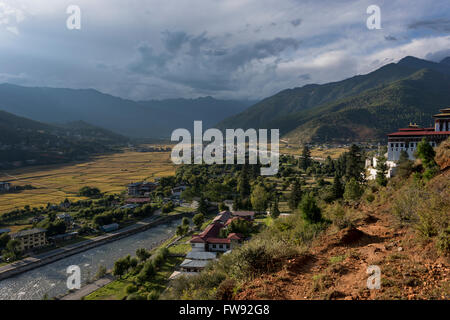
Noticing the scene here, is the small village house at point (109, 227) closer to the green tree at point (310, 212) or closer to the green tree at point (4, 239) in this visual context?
the green tree at point (4, 239)

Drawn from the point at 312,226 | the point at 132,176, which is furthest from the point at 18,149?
the point at 312,226

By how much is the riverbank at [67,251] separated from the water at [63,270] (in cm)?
41

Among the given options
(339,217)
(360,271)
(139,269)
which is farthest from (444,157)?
(139,269)

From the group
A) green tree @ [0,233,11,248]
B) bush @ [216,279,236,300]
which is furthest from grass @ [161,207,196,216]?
bush @ [216,279,236,300]

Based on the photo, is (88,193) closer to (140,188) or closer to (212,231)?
(140,188)

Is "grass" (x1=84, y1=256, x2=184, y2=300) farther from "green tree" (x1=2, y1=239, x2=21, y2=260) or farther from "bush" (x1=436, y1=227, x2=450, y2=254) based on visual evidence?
"bush" (x1=436, y1=227, x2=450, y2=254)

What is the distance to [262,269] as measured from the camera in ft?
20.3

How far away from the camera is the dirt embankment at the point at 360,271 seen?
185 inches

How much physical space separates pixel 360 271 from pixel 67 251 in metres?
26.0

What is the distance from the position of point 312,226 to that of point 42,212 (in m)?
36.7

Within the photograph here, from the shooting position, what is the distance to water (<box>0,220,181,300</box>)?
18219mm

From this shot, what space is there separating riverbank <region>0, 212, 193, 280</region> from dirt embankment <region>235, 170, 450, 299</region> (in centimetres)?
2393

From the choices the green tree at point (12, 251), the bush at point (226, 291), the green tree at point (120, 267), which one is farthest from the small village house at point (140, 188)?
the bush at point (226, 291)
